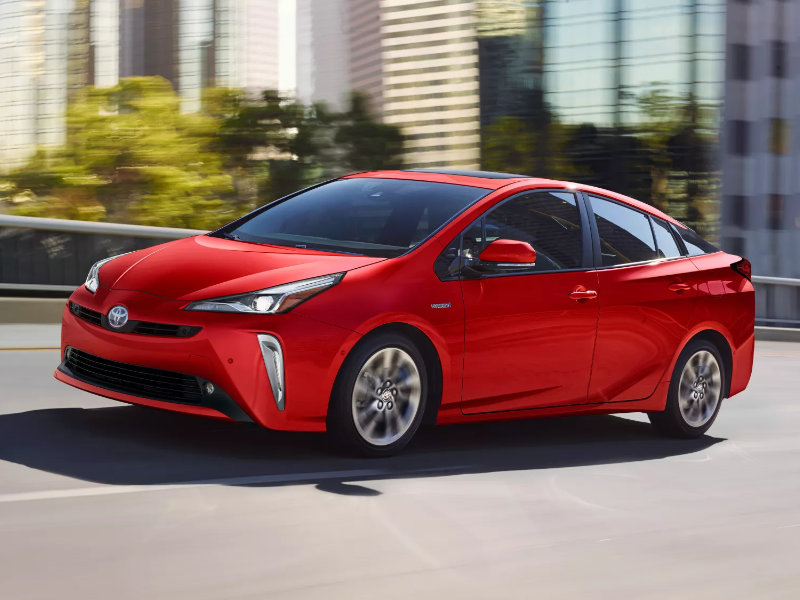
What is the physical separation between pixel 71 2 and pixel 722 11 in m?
81.0

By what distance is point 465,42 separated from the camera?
158 ft

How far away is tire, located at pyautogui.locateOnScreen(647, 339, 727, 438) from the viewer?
26.9ft

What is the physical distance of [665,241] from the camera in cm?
832

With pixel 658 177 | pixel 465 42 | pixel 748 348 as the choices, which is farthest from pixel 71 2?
pixel 748 348

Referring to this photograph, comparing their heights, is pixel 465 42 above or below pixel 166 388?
above

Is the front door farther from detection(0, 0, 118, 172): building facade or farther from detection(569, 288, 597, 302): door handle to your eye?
detection(0, 0, 118, 172): building facade

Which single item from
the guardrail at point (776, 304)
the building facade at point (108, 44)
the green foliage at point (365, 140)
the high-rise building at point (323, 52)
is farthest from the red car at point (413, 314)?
the building facade at point (108, 44)

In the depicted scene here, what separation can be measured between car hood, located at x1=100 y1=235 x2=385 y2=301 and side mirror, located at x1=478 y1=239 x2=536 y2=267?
0.63 m

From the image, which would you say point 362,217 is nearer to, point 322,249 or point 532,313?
point 322,249

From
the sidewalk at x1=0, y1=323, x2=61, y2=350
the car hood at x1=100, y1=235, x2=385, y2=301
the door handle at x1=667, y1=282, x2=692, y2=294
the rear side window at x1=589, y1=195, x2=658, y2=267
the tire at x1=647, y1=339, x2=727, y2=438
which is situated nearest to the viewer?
the car hood at x1=100, y1=235, x2=385, y2=301

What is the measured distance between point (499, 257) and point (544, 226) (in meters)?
0.71

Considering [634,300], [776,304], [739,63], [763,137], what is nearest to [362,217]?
[634,300]

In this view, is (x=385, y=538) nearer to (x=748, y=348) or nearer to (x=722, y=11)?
(x=748, y=348)

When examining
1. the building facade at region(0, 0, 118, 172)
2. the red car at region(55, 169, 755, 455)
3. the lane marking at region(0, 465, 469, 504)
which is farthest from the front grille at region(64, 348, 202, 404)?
the building facade at region(0, 0, 118, 172)
